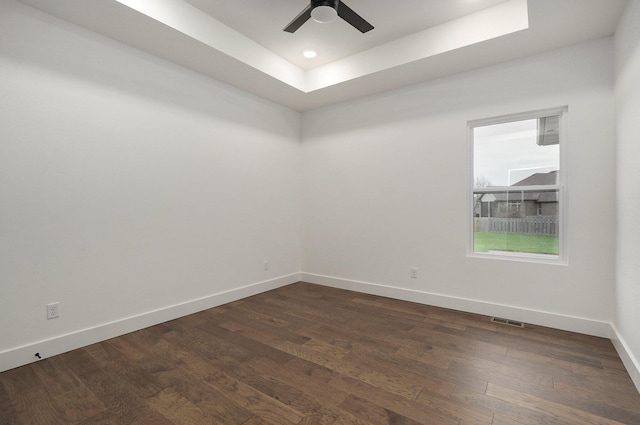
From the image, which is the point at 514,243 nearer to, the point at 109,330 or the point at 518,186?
the point at 518,186

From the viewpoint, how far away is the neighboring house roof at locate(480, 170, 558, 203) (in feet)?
10.3

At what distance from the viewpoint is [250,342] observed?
2748mm

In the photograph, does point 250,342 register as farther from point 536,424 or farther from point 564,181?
point 564,181

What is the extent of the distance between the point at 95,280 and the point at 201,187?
54.2 inches

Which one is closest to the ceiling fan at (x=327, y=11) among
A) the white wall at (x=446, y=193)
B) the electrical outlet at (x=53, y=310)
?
the white wall at (x=446, y=193)

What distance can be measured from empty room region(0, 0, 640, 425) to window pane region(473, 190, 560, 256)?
21 millimetres

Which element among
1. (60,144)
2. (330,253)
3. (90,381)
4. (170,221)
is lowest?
(90,381)

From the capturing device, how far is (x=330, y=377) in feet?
7.13

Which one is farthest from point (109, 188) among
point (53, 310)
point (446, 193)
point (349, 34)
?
point (446, 193)

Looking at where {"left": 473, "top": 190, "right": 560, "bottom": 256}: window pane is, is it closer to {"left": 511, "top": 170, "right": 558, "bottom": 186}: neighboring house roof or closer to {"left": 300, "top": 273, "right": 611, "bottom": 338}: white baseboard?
{"left": 511, "top": 170, "right": 558, "bottom": 186}: neighboring house roof

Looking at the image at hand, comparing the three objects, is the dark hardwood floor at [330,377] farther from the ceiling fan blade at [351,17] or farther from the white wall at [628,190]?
the ceiling fan blade at [351,17]

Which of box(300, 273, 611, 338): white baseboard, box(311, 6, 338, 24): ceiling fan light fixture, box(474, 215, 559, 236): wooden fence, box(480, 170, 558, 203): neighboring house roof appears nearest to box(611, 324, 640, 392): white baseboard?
box(300, 273, 611, 338): white baseboard

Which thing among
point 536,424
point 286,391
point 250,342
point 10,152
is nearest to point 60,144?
point 10,152

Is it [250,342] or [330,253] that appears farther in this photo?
[330,253]
